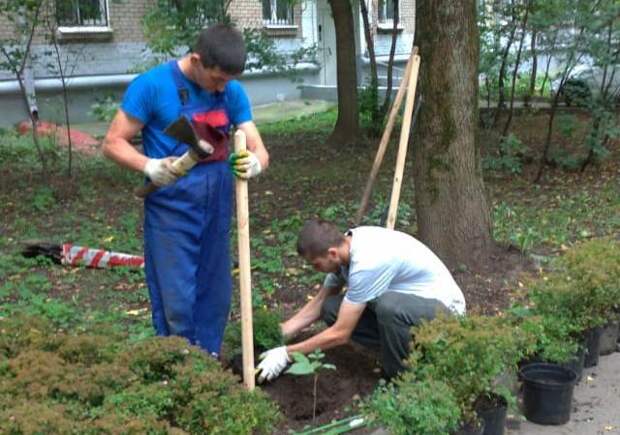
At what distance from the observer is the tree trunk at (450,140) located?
5.63 meters

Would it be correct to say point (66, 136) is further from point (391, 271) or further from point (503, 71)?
point (391, 271)

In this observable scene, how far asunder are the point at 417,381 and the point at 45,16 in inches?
293

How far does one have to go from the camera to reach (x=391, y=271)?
393 centimetres

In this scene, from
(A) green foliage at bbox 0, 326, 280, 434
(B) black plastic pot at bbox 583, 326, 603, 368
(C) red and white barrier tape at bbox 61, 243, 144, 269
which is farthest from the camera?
(C) red and white barrier tape at bbox 61, 243, 144, 269

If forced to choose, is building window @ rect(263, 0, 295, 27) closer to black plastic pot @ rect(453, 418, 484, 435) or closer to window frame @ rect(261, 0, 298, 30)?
window frame @ rect(261, 0, 298, 30)

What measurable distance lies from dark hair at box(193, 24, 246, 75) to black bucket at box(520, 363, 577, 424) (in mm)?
2167

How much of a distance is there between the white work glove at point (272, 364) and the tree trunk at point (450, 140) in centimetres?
226

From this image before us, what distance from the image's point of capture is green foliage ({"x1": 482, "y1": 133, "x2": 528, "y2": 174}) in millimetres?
9602

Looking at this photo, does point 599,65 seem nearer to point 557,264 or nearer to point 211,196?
point 557,264

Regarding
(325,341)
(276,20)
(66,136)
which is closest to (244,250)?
(325,341)

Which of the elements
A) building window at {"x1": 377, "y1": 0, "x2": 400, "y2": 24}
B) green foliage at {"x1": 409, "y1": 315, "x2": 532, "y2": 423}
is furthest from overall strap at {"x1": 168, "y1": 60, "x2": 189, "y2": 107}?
building window at {"x1": 377, "y1": 0, "x2": 400, "y2": 24}

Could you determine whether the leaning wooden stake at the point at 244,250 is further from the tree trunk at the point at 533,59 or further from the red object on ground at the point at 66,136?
the red object on ground at the point at 66,136

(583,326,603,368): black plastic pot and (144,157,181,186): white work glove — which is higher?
(144,157,181,186): white work glove

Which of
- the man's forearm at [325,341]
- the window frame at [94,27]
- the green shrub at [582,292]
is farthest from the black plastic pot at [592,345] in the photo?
the window frame at [94,27]
